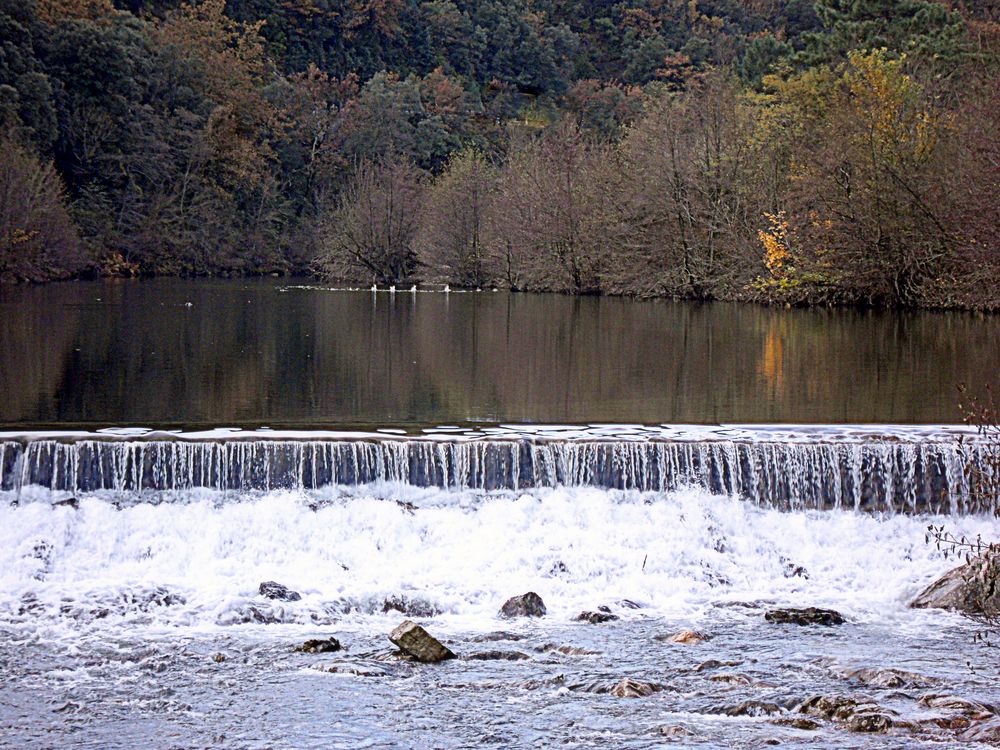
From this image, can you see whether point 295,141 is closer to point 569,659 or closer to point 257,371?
point 257,371

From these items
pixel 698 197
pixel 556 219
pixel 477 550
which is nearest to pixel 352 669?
pixel 477 550

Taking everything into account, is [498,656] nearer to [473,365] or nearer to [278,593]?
[278,593]

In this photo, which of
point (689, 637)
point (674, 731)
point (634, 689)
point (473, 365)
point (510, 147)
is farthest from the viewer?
point (510, 147)

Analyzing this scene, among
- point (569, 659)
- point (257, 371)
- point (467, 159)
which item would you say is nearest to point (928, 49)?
point (467, 159)

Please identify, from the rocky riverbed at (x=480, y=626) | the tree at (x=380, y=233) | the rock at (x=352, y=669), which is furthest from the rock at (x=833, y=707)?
the tree at (x=380, y=233)

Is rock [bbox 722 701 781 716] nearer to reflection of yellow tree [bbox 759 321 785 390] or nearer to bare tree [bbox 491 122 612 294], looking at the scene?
reflection of yellow tree [bbox 759 321 785 390]

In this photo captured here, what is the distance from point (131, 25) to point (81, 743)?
6392cm

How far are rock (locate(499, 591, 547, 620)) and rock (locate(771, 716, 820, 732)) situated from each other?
301 centimetres

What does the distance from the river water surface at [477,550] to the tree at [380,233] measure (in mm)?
36913

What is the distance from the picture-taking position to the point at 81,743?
7.82 metres

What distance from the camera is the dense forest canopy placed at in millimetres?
36844

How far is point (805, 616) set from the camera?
10664 millimetres

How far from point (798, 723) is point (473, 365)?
1469 centimetres

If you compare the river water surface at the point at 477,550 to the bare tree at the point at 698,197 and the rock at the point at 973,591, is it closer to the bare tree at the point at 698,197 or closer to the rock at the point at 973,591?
the rock at the point at 973,591
